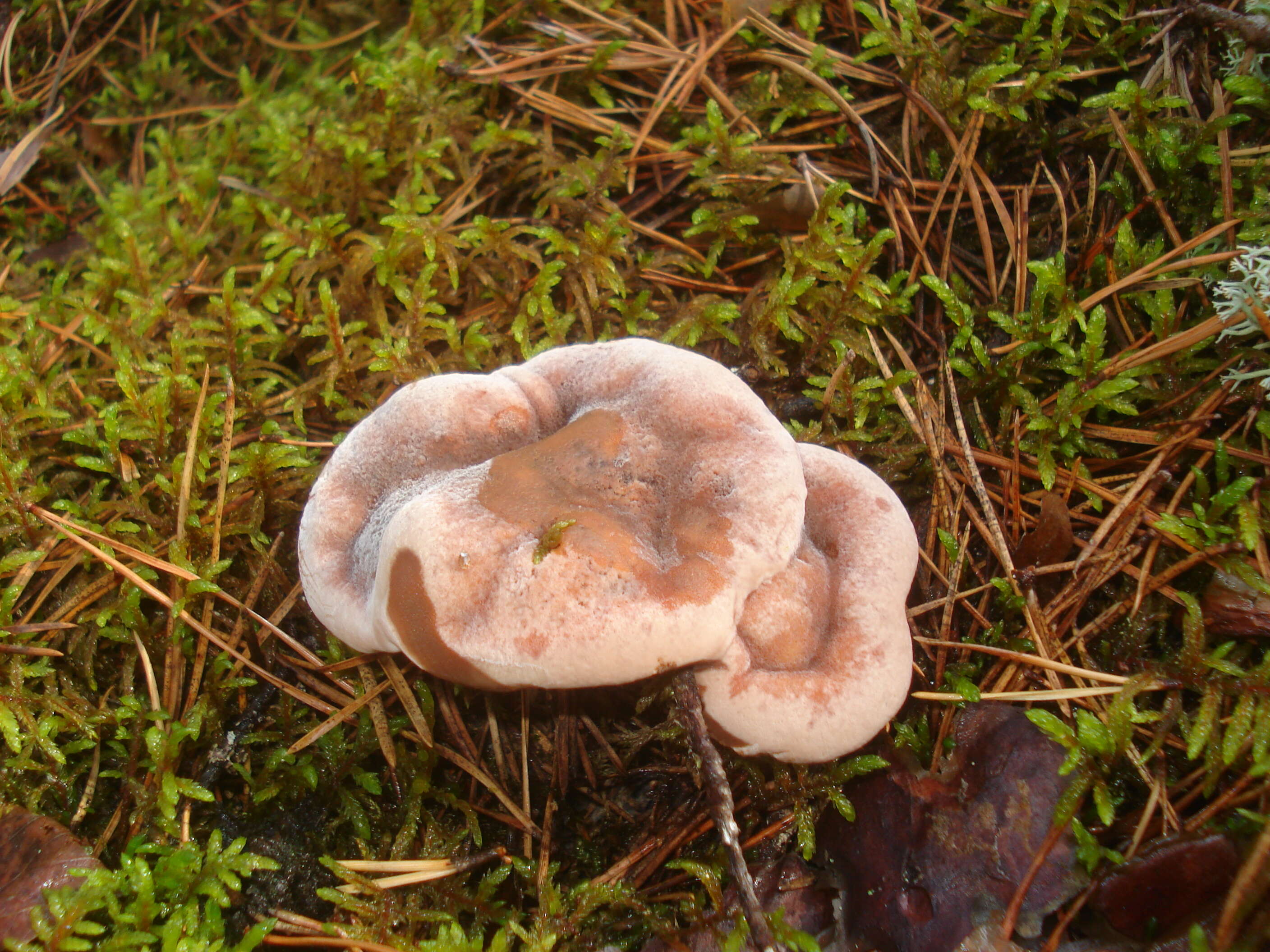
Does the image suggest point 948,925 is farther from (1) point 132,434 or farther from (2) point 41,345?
(2) point 41,345

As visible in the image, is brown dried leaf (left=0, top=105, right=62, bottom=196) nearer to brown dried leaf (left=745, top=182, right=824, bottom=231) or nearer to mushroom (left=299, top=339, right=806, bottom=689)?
mushroom (left=299, top=339, right=806, bottom=689)

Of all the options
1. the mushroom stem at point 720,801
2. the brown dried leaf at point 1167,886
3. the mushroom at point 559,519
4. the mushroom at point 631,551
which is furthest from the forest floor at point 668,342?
the mushroom at point 559,519

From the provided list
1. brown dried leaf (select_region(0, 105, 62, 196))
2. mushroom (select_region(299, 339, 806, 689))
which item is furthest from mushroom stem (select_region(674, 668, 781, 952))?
brown dried leaf (select_region(0, 105, 62, 196))

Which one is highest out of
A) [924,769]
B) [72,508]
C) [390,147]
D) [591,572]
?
[390,147]

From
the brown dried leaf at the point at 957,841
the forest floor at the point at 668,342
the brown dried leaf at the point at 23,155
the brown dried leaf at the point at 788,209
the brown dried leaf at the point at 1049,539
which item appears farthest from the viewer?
the brown dried leaf at the point at 23,155

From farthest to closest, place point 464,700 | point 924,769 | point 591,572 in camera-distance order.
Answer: point 464,700, point 924,769, point 591,572

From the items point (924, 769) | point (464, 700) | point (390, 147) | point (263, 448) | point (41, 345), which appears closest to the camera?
point (924, 769)

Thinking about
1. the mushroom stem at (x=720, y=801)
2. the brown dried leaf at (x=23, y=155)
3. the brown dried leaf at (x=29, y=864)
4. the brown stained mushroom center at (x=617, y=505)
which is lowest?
the brown dried leaf at (x=29, y=864)

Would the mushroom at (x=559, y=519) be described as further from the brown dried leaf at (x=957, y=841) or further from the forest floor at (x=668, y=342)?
the brown dried leaf at (x=957, y=841)

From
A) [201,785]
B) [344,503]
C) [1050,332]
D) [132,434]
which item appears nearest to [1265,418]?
[1050,332]
